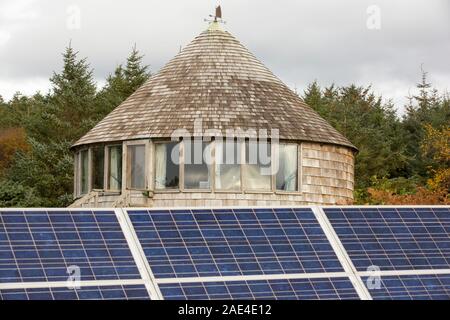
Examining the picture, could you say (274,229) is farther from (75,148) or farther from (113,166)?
(75,148)

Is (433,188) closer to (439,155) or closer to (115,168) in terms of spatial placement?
(439,155)

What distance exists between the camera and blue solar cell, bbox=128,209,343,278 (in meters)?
12.4

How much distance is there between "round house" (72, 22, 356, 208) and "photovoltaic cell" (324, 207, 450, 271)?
1708 centimetres

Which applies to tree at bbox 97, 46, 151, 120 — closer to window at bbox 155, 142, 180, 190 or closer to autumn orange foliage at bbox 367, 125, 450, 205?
autumn orange foliage at bbox 367, 125, 450, 205

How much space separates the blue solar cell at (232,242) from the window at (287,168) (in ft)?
59.8

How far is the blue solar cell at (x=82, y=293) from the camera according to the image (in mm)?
11297

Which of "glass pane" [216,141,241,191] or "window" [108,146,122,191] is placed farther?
"window" [108,146,122,191]

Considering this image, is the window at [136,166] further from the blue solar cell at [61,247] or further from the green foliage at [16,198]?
the blue solar cell at [61,247]

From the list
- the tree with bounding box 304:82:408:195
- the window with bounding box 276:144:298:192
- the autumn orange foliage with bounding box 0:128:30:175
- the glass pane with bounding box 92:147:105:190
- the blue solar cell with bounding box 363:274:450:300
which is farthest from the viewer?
the autumn orange foliage with bounding box 0:128:30:175

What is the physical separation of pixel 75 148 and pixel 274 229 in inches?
877

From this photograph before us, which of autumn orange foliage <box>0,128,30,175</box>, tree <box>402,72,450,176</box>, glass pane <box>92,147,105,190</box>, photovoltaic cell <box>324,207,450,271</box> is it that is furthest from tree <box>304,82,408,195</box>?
photovoltaic cell <box>324,207,450,271</box>

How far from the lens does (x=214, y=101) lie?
1259 inches

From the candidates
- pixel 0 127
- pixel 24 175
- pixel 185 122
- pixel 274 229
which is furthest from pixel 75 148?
pixel 0 127
